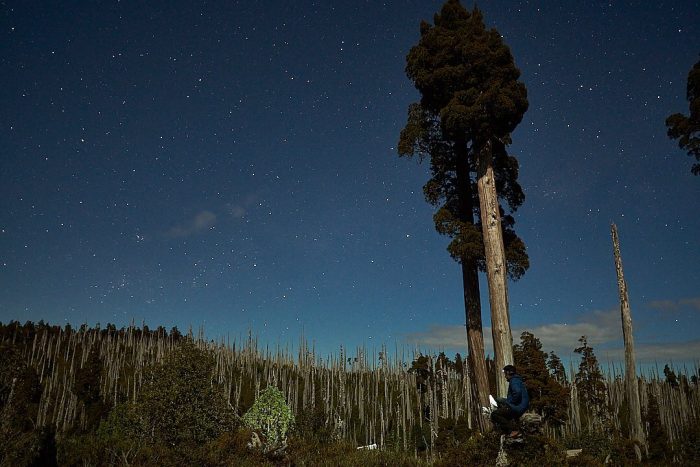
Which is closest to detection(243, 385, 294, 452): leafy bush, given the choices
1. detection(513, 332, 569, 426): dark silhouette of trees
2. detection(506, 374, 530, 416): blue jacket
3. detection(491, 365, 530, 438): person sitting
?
detection(491, 365, 530, 438): person sitting

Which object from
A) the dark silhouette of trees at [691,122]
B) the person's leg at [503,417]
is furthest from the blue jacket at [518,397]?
the dark silhouette of trees at [691,122]

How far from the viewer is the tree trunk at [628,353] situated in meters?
19.1

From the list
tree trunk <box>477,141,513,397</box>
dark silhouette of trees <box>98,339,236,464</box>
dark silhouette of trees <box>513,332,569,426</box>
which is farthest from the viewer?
dark silhouette of trees <box>513,332,569,426</box>

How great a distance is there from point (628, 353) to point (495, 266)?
40.5 ft

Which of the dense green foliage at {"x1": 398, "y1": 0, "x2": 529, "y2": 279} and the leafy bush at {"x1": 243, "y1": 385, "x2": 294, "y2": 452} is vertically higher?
the dense green foliage at {"x1": 398, "y1": 0, "x2": 529, "y2": 279}

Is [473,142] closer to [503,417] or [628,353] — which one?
[503,417]

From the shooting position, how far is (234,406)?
180ft

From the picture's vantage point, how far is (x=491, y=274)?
37.2ft

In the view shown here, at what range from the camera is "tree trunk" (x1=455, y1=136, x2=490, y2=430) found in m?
11.6

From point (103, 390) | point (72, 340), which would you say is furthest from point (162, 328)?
point (103, 390)

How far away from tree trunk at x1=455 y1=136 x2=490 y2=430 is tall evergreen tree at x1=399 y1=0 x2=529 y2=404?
3cm

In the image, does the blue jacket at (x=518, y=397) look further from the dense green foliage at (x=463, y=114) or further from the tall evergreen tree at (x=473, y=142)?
the dense green foliage at (x=463, y=114)

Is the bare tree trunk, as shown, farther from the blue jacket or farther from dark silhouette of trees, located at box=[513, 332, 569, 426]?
dark silhouette of trees, located at box=[513, 332, 569, 426]

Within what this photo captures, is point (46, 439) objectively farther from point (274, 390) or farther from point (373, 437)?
point (373, 437)
